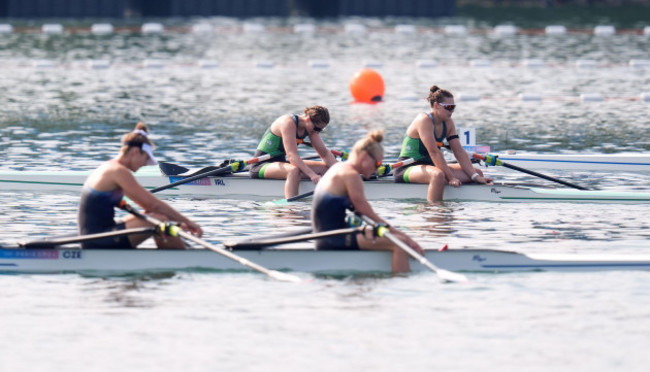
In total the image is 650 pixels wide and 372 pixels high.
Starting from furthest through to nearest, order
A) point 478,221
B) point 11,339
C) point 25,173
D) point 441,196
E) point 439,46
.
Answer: point 439,46, point 25,173, point 441,196, point 478,221, point 11,339

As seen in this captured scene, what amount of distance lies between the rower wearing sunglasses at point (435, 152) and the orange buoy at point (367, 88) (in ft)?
41.3

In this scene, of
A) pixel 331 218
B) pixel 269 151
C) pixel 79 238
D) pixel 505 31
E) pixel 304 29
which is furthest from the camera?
pixel 304 29

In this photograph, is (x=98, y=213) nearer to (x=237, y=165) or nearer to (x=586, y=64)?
(x=237, y=165)

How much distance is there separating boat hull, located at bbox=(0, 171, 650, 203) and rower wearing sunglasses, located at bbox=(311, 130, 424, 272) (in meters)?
4.45

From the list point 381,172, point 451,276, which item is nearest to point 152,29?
point 381,172

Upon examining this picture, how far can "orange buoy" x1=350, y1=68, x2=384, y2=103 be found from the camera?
94.9 ft

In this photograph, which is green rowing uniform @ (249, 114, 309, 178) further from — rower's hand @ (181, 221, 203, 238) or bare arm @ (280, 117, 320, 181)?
rower's hand @ (181, 221, 203, 238)

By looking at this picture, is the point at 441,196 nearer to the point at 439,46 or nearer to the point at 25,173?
the point at 25,173

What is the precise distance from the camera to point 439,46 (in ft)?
146

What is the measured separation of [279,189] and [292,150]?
3.10 feet

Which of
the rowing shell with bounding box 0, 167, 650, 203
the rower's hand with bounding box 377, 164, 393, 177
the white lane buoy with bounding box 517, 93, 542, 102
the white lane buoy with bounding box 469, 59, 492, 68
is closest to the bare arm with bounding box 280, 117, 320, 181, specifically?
the rowing shell with bounding box 0, 167, 650, 203

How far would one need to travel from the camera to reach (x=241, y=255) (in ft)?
38.5

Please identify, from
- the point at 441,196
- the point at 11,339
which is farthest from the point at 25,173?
the point at 11,339

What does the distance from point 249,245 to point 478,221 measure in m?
4.14
